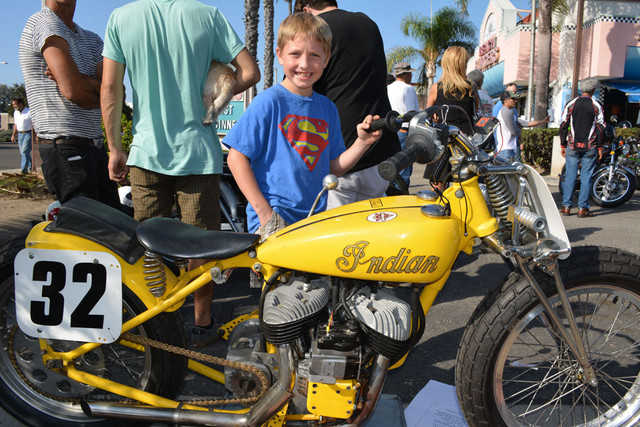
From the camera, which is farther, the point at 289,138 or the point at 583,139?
the point at 583,139

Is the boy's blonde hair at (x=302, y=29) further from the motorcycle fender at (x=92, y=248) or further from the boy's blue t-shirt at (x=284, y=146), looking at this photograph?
the motorcycle fender at (x=92, y=248)

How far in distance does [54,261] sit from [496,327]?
5.44 feet

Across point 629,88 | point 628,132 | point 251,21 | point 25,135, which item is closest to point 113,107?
point 251,21

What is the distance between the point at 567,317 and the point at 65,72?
2665mm

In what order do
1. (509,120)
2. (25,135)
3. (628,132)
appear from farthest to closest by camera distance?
(25,135) < (628,132) < (509,120)

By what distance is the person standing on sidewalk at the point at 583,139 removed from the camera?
261 inches

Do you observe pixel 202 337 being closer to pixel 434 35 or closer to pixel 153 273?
pixel 153 273

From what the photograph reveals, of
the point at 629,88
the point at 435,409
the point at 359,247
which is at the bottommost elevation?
the point at 435,409

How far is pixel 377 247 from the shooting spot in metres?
1.55

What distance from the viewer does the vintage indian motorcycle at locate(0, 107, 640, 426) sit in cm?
161

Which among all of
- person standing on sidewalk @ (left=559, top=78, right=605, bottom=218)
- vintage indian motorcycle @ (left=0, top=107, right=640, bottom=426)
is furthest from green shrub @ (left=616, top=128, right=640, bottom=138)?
vintage indian motorcycle @ (left=0, top=107, right=640, bottom=426)

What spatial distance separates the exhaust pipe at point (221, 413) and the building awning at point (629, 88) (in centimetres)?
2054

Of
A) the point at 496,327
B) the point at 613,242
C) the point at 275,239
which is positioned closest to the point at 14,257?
the point at 275,239

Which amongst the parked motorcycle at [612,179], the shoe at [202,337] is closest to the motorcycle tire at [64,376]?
the shoe at [202,337]
